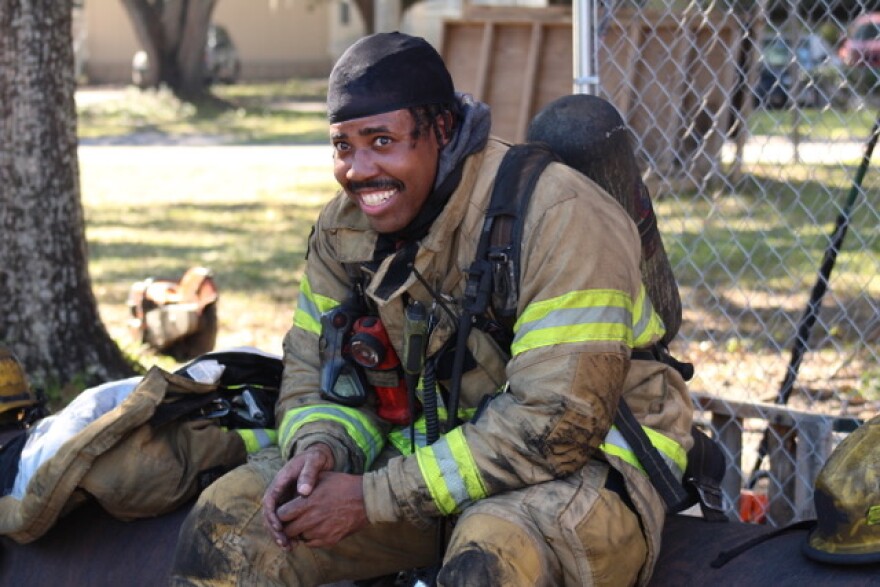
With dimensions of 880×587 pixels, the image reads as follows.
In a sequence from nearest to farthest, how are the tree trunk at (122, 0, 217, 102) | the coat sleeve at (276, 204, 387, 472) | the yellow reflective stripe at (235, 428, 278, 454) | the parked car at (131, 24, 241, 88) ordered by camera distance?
the coat sleeve at (276, 204, 387, 472) < the yellow reflective stripe at (235, 428, 278, 454) < the tree trunk at (122, 0, 217, 102) < the parked car at (131, 24, 241, 88)

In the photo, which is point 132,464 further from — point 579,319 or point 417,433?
point 579,319

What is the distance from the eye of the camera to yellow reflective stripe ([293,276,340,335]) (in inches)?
140

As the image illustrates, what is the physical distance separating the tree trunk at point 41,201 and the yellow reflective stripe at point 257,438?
2.35m

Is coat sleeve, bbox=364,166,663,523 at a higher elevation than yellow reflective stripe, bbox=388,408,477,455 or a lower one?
higher

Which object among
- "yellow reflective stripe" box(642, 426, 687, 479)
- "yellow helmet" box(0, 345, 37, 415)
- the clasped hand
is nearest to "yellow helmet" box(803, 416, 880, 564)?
"yellow reflective stripe" box(642, 426, 687, 479)

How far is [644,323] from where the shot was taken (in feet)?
10.5

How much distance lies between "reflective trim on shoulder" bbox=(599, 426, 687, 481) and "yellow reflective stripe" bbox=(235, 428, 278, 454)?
1.20 meters

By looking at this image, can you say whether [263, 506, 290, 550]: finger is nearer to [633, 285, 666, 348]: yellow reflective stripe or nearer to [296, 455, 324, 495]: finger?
[296, 455, 324, 495]: finger

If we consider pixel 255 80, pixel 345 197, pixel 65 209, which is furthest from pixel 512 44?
pixel 255 80

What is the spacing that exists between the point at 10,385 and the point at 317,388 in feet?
4.50

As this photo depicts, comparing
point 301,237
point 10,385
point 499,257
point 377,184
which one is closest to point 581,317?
point 499,257

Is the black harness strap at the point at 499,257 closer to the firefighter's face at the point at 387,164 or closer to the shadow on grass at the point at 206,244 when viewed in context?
the firefighter's face at the point at 387,164

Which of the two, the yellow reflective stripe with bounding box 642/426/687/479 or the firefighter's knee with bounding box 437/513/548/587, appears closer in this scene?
the firefighter's knee with bounding box 437/513/548/587

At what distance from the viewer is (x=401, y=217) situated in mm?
3275
